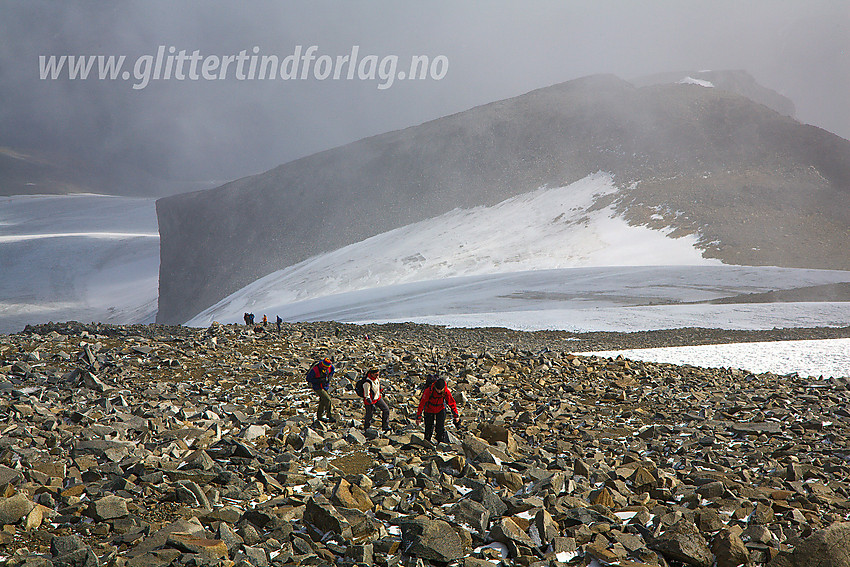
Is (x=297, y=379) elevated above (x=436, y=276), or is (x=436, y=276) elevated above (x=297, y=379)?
(x=436, y=276)

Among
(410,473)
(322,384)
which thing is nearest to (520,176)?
(322,384)

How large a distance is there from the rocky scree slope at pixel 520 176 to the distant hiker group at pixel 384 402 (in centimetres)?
6125

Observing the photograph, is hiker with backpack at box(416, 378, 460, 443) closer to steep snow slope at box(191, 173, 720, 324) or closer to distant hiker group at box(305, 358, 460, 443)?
distant hiker group at box(305, 358, 460, 443)

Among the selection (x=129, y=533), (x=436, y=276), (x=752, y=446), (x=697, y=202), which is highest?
(x=697, y=202)

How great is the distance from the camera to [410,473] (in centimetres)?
713

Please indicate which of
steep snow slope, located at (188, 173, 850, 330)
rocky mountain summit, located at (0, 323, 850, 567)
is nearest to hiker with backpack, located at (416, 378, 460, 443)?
rocky mountain summit, located at (0, 323, 850, 567)

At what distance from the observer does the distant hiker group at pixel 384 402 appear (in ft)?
30.2

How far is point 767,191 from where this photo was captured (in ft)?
228

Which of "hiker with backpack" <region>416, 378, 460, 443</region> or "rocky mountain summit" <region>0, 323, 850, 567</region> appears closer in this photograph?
"rocky mountain summit" <region>0, 323, 850, 567</region>

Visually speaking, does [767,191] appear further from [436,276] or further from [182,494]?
[182,494]

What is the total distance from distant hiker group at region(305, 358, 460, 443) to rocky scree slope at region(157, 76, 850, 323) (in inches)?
2411

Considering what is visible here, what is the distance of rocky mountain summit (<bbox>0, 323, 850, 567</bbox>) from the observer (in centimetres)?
493

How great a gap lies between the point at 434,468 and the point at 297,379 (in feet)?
26.2

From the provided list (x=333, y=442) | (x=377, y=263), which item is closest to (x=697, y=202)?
(x=377, y=263)
